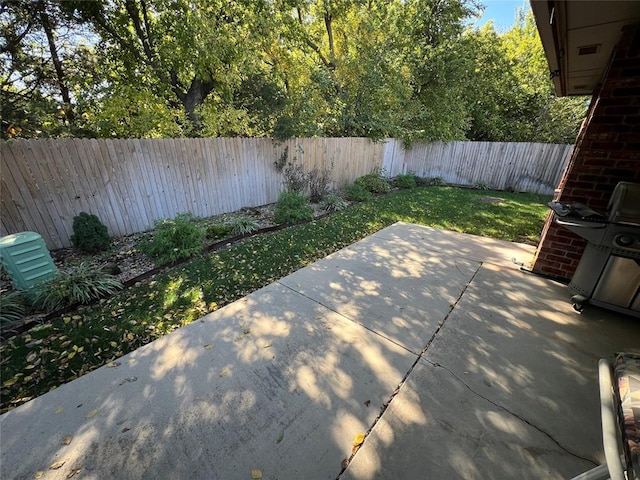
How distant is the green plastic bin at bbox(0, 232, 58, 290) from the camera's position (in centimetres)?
279

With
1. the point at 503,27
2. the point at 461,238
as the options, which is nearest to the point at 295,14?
the point at 461,238

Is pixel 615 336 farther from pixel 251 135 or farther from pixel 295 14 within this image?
pixel 295 14

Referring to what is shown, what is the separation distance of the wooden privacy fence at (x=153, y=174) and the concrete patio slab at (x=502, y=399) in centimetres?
512

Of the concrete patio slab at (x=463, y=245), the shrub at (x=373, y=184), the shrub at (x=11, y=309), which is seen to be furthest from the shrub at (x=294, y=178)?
the shrub at (x=11, y=309)

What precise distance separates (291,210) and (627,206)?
468 centimetres

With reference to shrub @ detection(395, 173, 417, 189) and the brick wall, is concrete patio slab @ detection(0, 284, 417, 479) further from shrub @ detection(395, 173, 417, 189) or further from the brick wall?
shrub @ detection(395, 173, 417, 189)

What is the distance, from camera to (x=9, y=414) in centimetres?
175

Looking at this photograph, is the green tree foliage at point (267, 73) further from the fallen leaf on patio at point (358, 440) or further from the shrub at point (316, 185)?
the fallen leaf on patio at point (358, 440)

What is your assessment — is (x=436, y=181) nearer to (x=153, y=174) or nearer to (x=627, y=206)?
(x=627, y=206)

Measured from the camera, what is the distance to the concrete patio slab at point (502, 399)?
4.85ft

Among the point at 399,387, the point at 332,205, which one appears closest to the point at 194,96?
the point at 332,205

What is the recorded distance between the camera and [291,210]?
5547 mm

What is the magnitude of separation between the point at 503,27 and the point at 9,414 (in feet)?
78.1

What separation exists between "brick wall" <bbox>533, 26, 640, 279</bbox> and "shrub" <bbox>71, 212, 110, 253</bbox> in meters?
6.31
